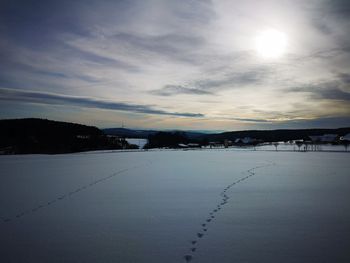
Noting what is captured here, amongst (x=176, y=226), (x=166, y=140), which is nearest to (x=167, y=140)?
(x=166, y=140)

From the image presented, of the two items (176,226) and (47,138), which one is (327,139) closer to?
(47,138)

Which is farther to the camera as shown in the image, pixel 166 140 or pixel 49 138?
pixel 166 140

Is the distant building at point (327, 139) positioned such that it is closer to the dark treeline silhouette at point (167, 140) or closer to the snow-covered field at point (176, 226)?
the dark treeline silhouette at point (167, 140)

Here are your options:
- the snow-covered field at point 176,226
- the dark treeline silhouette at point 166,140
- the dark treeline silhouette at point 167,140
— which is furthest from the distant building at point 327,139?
the snow-covered field at point 176,226

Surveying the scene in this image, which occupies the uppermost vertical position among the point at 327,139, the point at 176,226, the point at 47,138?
the point at 327,139

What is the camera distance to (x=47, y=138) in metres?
49.2

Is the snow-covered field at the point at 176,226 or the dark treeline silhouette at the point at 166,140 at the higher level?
the dark treeline silhouette at the point at 166,140

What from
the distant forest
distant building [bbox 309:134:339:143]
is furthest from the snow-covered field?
distant building [bbox 309:134:339:143]

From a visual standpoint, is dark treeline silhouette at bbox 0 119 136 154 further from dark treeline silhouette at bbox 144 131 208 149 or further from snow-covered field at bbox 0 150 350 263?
snow-covered field at bbox 0 150 350 263

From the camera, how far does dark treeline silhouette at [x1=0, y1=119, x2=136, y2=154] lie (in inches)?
1745

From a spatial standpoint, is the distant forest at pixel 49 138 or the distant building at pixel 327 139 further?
the distant building at pixel 327 139

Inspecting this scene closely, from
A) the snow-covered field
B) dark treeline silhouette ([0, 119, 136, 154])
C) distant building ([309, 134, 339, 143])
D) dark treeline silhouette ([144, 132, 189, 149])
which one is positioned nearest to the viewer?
the snow-covered field

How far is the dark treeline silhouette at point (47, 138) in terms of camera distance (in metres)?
44.3

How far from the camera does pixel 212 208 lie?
553 cm
